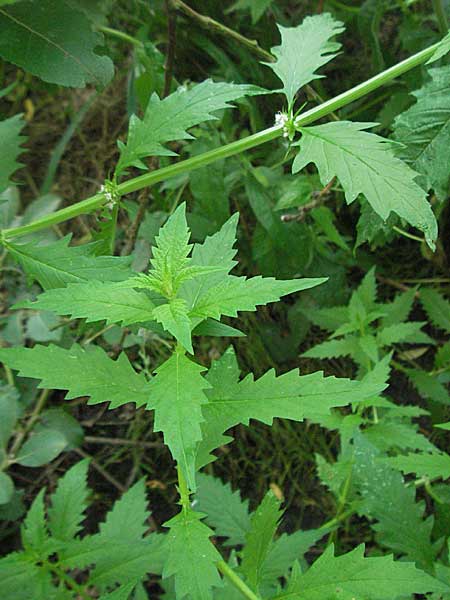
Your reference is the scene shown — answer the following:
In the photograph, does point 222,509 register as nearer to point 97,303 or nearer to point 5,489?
point 5,489

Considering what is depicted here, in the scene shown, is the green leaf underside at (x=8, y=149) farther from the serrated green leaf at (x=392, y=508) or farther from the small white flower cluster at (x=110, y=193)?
the serrated green leaf at (x=392, y=508)

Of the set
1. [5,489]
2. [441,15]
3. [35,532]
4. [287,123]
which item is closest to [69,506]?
[35,532]

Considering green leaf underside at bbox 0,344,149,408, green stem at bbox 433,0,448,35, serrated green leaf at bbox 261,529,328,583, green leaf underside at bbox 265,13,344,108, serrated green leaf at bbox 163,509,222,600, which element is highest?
green stem at bbox 433,0,448,35

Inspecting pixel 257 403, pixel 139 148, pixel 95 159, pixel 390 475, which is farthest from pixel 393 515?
pixel 95 159

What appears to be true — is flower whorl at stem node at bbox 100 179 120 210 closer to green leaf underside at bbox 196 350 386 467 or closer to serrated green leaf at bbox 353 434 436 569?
green leaf underside at bbox 196 350 386 467

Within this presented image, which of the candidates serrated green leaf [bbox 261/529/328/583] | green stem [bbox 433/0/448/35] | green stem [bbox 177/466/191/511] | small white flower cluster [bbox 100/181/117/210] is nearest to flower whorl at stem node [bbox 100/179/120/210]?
small white flower cluster [bbox 100/181/117/210]

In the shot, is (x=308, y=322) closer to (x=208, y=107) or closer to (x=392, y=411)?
(x=392, y=411)
